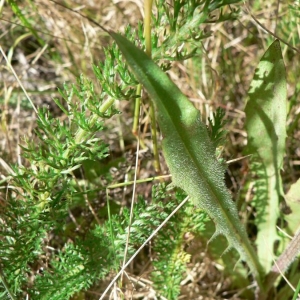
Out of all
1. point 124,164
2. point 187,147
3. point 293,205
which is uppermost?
point 187,147

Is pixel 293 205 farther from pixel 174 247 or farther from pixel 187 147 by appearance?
pixel 187 147

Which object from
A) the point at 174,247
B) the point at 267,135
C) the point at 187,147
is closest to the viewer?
the point at 187,147

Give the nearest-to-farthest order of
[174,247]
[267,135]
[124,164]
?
[174,247] → [267,135] → [124,164]

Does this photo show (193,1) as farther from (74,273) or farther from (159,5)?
(74,273)

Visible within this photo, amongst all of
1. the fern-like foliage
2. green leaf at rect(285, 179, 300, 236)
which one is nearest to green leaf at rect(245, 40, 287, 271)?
green leaf at rect(285, 179, 300, 236)

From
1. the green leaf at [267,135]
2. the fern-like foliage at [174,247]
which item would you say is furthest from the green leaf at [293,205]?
the fern-like foliage at [174,247]

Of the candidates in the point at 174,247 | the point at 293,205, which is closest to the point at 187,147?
the point at 174,247

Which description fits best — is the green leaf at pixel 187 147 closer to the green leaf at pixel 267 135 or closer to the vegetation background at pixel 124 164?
the vegetation background at pixel 124 164

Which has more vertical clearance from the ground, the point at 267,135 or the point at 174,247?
the point at 267,135
